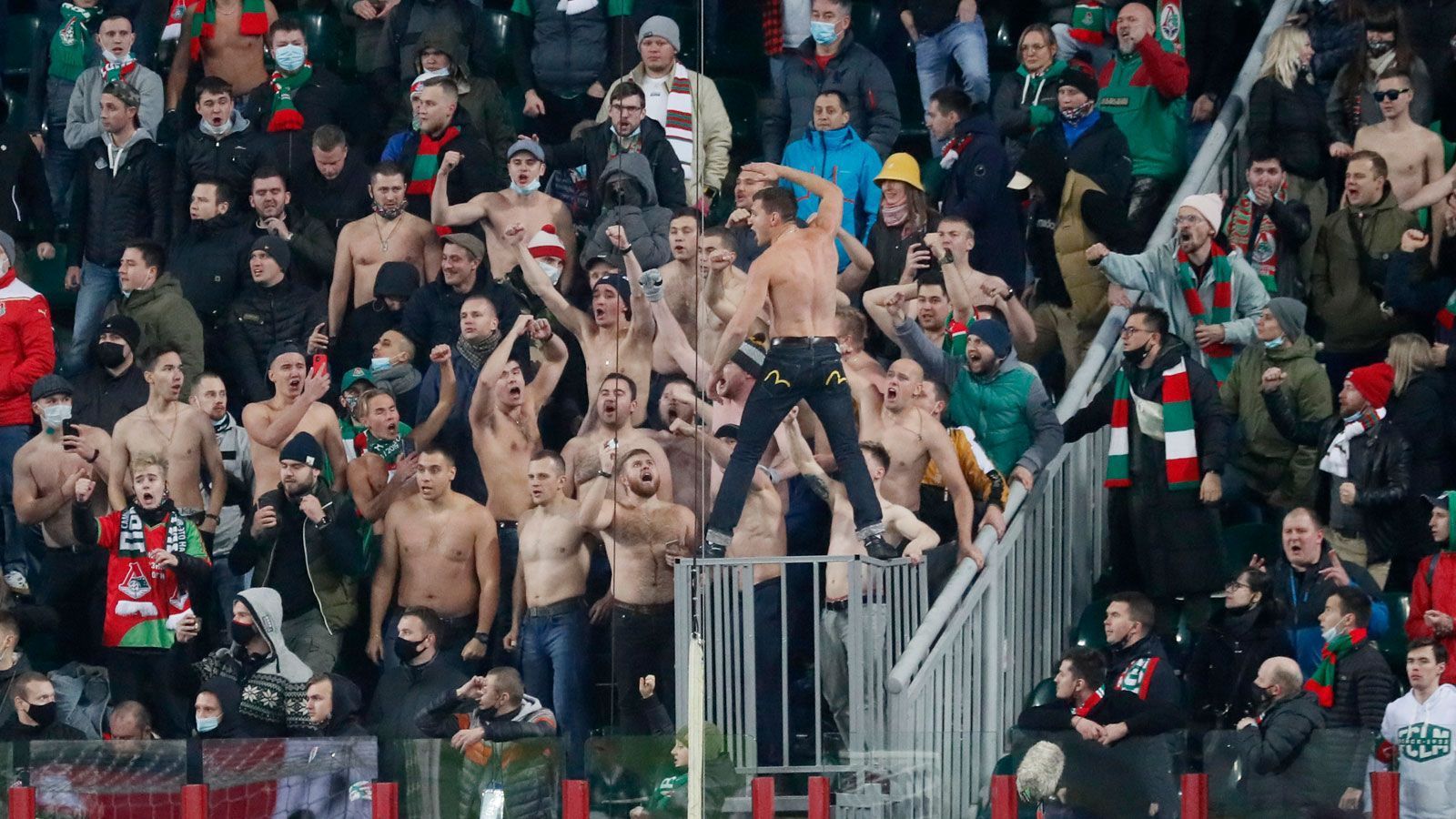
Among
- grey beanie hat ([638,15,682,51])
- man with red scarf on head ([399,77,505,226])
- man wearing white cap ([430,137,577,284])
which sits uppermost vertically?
grey beanie hat ([638,15,682,51])

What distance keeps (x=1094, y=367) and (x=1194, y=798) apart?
252 centimetres

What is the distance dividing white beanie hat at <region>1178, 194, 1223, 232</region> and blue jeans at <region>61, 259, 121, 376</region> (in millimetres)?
4978

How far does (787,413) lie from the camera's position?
11312mm

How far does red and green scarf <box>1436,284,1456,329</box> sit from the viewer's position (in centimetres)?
1120

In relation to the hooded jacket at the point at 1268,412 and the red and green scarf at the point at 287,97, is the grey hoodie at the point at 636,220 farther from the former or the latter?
the hooded jacket at the point at 1268,412

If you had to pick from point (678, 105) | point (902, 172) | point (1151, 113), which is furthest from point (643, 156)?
point (1151, 113)

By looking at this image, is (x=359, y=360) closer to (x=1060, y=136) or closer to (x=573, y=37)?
(x=573, y=37)

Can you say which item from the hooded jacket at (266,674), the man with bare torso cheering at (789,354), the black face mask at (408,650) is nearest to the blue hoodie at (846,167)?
the man with bare torso cheering at (789,354)

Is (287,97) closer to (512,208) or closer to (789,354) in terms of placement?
(512,208)

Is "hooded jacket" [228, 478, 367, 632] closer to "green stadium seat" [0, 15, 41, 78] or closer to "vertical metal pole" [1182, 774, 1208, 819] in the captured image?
"vertical metal pole" [1182, 774, 1208, 819]

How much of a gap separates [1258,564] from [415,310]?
3908mm

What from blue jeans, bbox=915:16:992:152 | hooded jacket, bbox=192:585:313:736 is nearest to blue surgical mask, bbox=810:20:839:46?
blue jeans, bbox=915:16:992:152

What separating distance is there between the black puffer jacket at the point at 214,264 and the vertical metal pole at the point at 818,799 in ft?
13.7

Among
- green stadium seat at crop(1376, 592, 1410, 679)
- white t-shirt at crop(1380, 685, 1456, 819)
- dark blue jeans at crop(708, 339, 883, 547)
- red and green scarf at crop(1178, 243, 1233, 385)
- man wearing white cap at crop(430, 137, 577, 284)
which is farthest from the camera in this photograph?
man wearing white cap at crop(430, 137, 577, 284)
